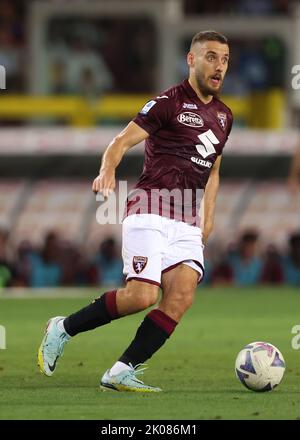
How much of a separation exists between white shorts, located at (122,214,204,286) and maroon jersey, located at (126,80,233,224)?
90 mm

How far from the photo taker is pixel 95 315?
1014cm

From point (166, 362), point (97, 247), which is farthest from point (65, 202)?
point (166, 362)

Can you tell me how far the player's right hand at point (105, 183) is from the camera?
30.5ft

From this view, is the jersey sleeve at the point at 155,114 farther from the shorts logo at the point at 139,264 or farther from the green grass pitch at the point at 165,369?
the green grass pitch at the point at 165,369

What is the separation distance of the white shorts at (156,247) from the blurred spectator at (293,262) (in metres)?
14.4

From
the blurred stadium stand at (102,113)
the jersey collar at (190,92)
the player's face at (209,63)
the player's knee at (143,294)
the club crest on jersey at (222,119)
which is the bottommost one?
the blurred stadium stand at (102,113)

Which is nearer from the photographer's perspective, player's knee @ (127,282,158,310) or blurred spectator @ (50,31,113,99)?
player's knee @ (127,282,158,310)

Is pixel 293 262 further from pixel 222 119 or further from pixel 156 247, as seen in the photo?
pixel 156 247

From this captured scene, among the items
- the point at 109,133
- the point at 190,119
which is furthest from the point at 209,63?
the point at 109,133

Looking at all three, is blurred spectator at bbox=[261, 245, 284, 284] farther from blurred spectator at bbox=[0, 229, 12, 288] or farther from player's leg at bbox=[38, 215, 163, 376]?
player's leg at bbox=[38, 215, 163, 376]

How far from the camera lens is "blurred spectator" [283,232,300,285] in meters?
24.5

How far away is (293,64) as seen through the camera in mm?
26438

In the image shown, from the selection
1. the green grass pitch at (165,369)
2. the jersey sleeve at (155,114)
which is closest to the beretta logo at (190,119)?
the jersey sleeve at (155,114)

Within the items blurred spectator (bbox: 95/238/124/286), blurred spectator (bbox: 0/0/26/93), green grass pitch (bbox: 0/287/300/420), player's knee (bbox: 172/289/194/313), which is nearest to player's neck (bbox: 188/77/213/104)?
player's knee (bbox: 172/289/194/313)
